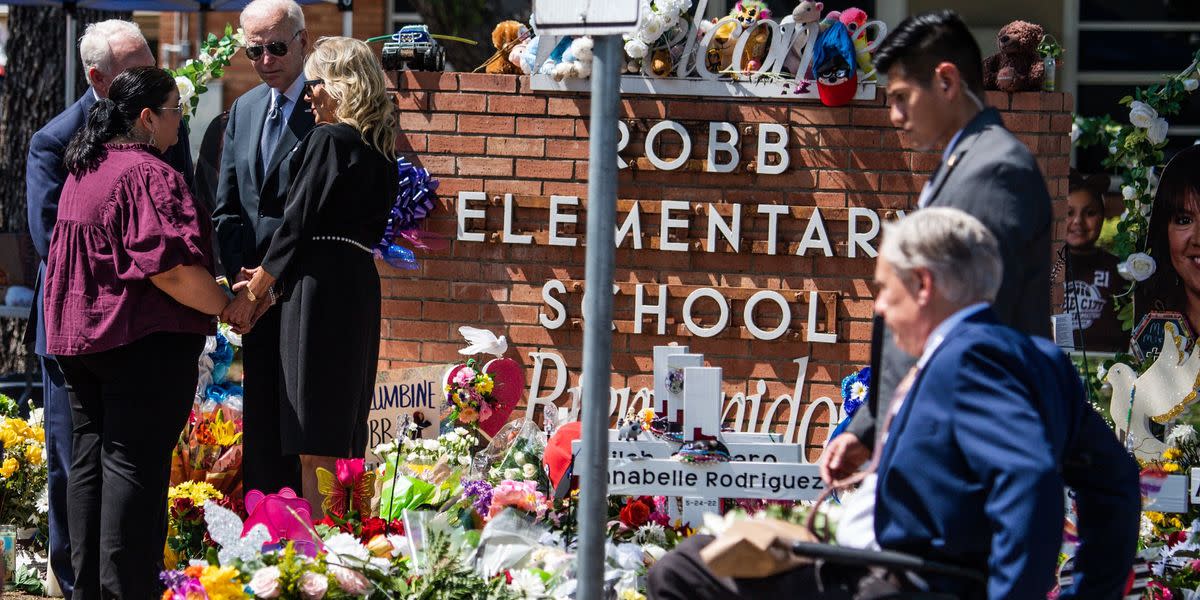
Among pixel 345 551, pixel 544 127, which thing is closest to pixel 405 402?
pixel 544 127

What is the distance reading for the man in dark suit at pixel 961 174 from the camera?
8.38 feet

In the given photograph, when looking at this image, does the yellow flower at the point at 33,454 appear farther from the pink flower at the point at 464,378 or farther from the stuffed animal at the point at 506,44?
the stuffed animal at the point at 506,44

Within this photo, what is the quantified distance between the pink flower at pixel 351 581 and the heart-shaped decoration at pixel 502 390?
77.6 inches

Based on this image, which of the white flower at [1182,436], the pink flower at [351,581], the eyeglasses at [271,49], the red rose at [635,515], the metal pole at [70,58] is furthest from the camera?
the metal pole at [70,58]

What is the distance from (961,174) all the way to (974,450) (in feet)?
Answer: 1.90

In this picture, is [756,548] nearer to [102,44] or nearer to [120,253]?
[120,253]

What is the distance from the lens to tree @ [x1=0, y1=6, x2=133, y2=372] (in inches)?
338

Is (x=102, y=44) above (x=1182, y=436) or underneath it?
above

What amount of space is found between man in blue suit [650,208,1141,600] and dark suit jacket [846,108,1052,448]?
10 cm

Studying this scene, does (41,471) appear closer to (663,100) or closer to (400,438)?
(400,438)

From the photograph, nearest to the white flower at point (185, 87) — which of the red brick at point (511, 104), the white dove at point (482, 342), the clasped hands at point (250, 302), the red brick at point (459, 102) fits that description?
the red brick at point (459, 102)

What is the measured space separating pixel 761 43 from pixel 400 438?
212 cm

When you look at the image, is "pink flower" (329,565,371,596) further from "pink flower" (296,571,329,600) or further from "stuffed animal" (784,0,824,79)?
"stuffed animal" (784,0,824,79)

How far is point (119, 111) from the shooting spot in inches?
156
